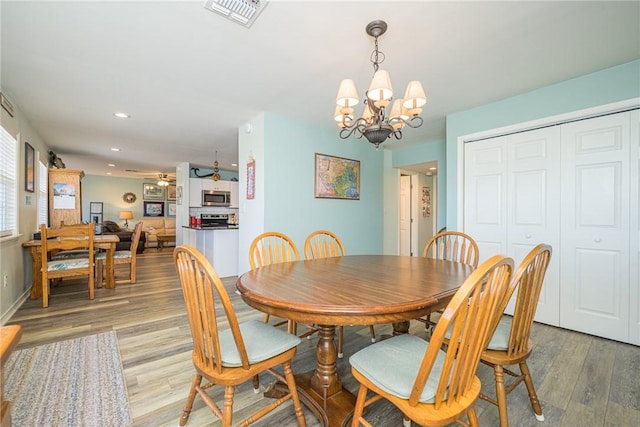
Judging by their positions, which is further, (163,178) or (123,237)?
(163,178)

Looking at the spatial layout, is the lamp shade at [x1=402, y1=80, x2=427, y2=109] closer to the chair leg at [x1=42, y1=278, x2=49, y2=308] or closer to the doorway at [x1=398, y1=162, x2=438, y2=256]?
the chair leg at [x1=42, y1=278, x2=49, y2=308]

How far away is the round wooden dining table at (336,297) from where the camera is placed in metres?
1.12

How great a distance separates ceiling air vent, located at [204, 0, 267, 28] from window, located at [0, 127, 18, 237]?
2663 millimetres

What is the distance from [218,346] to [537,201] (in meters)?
3.13

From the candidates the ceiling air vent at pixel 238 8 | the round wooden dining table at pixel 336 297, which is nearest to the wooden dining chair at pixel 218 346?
the round wooden dining table at pixel 336 297

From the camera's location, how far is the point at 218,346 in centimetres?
112

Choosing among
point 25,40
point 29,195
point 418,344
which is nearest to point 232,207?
point 29,195

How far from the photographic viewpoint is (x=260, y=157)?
A: 349 cm

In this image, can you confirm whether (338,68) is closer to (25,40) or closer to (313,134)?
(313,134)

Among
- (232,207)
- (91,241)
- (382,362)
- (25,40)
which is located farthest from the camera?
(232,207)

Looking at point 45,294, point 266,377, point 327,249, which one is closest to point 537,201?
point 327,249

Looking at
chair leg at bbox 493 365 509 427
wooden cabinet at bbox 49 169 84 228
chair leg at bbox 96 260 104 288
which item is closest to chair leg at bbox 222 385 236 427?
chair leg at bbox 493 365 509 427

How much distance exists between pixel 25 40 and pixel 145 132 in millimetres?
2355

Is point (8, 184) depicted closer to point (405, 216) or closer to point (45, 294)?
point (45, 294)
